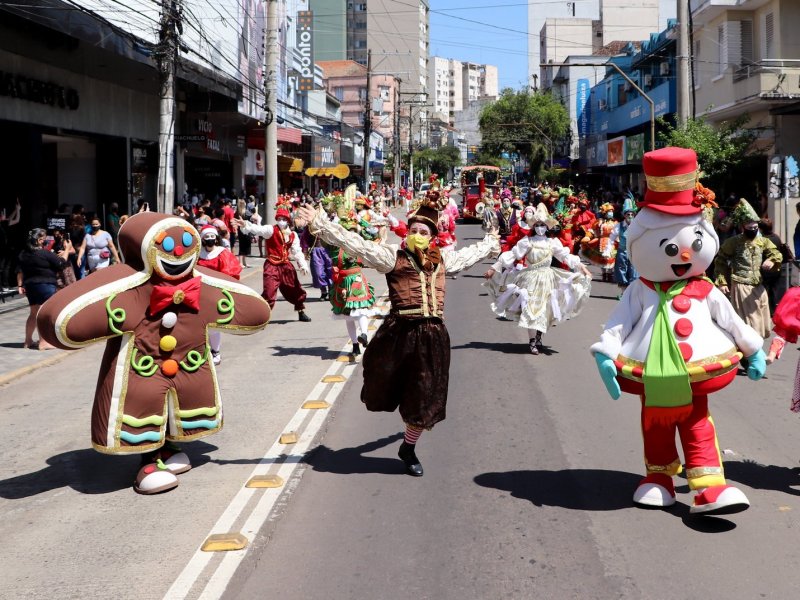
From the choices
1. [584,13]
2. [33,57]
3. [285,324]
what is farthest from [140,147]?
[584,13]

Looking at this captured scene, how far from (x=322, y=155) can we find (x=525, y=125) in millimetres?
24799

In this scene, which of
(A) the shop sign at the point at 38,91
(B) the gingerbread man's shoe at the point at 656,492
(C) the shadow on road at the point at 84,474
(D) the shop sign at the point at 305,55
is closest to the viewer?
(B) the gingerbread man's shoe at the point at 656,492

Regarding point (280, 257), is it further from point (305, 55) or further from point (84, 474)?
point (305, 55)

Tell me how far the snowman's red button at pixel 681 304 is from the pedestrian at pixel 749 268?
6.47m

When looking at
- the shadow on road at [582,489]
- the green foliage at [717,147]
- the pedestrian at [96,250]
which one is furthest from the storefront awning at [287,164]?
the shadow on road at [582,489]

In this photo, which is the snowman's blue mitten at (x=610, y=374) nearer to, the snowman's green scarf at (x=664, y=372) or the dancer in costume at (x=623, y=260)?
the snowman's green scarf at (x=664, y=372)

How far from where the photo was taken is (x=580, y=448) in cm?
809

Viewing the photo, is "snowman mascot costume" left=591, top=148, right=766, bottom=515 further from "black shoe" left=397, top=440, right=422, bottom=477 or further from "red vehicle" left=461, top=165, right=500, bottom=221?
→ "red vehicle" left=461, top=165, right=500, bottom=221

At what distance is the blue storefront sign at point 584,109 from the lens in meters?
62.9

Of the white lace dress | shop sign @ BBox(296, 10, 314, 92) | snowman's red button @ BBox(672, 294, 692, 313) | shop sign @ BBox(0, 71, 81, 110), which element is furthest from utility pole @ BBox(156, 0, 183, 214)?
shop sign @ BBox(296, 10, 314, 92)

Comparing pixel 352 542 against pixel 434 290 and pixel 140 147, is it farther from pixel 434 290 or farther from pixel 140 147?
pixel 140 147

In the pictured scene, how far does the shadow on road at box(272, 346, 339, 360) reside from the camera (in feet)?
42.7

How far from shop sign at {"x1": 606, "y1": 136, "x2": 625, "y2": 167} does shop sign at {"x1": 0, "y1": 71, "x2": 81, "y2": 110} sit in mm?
30487

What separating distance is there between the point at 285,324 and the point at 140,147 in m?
14.6
